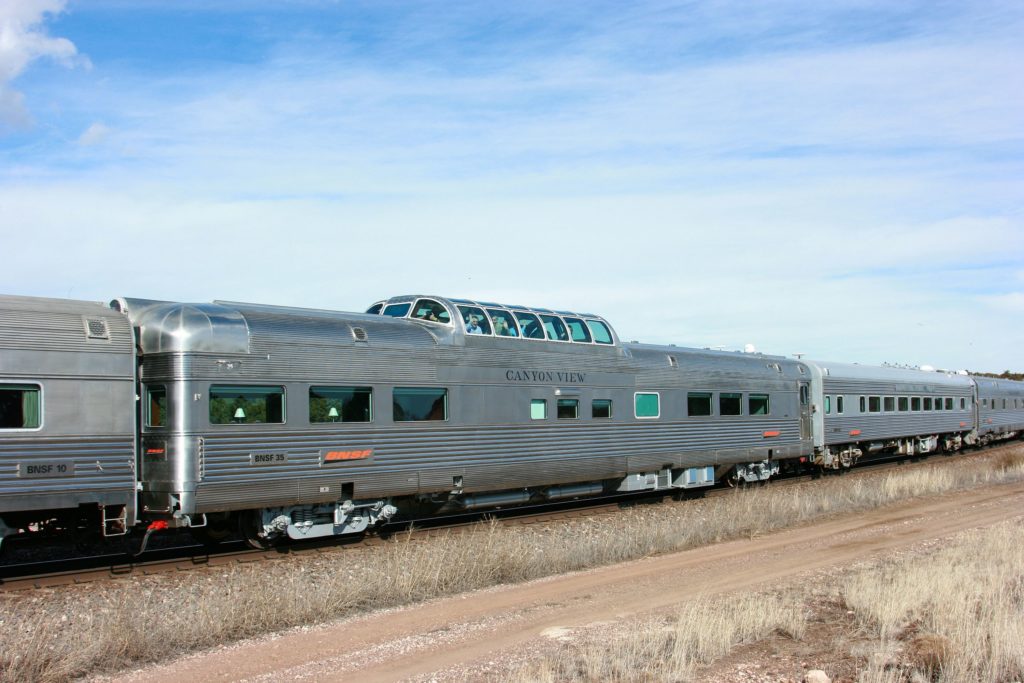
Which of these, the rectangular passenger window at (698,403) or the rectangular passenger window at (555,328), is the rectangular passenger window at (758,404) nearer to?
the rectangular passenger window at (698,403)

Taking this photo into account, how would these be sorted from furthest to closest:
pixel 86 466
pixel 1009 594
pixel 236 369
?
pixel 236 369 → pixel 86 466 → pixel 1009 594

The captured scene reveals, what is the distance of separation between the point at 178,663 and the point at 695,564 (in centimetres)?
778

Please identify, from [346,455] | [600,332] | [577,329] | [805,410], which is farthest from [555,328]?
[805,410]

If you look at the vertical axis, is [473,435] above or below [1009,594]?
above

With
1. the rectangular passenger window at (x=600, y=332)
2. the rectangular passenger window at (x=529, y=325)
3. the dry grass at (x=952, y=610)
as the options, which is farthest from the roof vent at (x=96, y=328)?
the rectangular passenger window at (x=600, y=332)

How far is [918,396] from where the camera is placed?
1396 inches

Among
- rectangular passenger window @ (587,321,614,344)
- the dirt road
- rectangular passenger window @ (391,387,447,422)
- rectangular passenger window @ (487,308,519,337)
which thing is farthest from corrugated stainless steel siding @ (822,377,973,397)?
rectangular passenger window @ (391,387,447,422)


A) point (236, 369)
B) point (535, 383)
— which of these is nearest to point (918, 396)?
point (535, 383)

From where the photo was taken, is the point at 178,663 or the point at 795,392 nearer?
the point at 178,663

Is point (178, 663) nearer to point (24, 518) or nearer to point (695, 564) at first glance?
point (24, 518)

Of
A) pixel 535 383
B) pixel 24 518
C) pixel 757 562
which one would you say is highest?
pixel 535 383

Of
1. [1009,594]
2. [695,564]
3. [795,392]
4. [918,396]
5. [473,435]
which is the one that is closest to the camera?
[1009,594]

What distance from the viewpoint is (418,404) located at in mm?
15797

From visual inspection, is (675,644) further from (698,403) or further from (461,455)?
(698,403)
